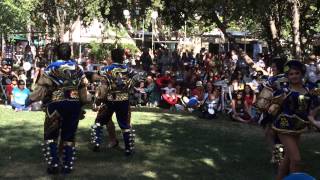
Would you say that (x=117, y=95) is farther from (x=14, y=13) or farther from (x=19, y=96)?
(x=14, y=13)

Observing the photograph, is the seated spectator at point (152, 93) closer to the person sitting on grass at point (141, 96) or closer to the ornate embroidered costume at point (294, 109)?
the person sitting on grass at point (141, 96)

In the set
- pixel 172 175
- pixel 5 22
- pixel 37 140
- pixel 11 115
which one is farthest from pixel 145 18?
pixel 172 175

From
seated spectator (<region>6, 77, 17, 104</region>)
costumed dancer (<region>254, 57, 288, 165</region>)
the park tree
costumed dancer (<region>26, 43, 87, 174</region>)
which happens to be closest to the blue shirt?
seated spectator (<region>6, 77, 17, 104</region>)

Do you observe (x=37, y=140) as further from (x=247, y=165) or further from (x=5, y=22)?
(x=5, y=22)

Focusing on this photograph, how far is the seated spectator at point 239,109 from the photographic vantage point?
14.1 metres

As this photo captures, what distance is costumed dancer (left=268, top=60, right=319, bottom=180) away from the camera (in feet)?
19.7

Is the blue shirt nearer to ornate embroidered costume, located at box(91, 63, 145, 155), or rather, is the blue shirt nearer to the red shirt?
the red shirt

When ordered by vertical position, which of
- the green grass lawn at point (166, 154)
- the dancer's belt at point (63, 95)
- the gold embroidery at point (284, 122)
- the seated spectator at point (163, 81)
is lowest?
the green grass lawn at point (166, 154)

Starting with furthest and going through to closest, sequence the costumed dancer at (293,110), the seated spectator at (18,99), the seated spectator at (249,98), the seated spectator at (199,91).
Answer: the seated spectator at (199,91), the seated spectator at (18,99), the seated spectator at (249,98), the costumed dancer at (293,110)

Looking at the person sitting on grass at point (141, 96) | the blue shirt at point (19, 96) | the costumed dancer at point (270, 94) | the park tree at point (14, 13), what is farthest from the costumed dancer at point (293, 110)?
the park tree at point (14, 13)

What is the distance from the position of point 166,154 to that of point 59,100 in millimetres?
2445

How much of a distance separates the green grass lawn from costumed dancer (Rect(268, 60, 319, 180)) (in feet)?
5.35

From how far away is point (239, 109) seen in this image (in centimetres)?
1447

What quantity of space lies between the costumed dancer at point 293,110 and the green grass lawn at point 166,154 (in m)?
1.63
